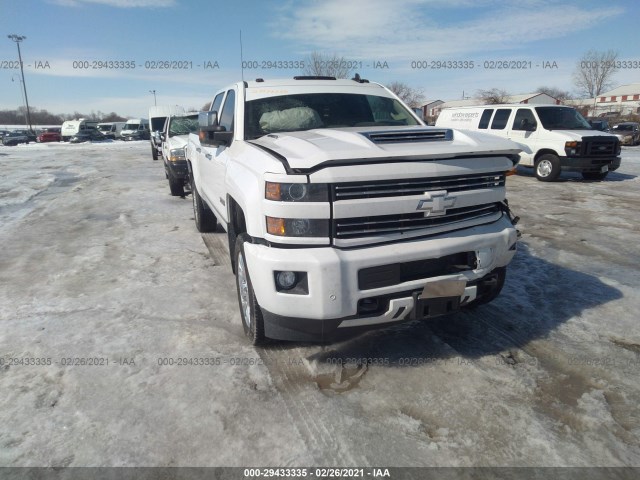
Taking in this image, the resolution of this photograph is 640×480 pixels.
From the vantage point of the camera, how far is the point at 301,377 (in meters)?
2.89

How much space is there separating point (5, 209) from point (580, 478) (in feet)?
32.8

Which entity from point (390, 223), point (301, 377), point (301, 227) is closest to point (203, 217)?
point (301, 377)

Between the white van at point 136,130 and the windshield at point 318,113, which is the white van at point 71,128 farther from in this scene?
the windshield at point 318,113

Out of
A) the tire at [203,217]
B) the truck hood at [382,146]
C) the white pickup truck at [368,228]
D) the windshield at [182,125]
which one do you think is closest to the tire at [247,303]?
the white pickup truck at [368,228]

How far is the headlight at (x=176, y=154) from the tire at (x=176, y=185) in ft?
1.69

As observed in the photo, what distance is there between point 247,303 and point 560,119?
1134 cm

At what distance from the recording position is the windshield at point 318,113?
3.91 m

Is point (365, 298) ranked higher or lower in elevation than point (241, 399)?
higher

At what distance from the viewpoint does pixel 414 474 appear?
2.10 m

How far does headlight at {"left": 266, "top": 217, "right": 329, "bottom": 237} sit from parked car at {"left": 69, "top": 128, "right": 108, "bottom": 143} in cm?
4608

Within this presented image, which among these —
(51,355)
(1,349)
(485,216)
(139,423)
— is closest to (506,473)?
(485,216)

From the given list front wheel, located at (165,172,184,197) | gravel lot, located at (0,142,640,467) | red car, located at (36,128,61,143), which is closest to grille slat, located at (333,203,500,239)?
gravel lot, located at (0,142,640,467)

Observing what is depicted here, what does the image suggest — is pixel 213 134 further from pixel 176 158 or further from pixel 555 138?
pixel 555 138

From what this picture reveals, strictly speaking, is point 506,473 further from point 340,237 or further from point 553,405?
point 340,237
